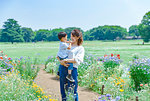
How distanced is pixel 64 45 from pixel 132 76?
2.91 metres

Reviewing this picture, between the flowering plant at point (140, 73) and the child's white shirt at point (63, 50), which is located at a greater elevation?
the child's white shirt at point (63, 50)

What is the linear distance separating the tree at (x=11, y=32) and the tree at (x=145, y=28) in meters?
46.2

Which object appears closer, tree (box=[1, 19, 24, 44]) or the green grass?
the green grass

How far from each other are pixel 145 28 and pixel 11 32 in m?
49.5

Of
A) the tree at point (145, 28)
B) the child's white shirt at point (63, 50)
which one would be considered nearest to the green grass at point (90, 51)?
the child's white shirt at point (63, 50)

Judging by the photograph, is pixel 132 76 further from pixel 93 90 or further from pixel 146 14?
pixel 146 14

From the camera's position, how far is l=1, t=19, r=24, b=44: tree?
68312 millimetres

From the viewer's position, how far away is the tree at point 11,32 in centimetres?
6831

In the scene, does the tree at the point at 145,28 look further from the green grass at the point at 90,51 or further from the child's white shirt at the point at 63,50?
the child's white shirt at the point at 63,50

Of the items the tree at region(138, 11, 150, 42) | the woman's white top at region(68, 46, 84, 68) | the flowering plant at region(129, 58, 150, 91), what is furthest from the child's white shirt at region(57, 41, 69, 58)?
the tree at region(138, 11, 150, 42)

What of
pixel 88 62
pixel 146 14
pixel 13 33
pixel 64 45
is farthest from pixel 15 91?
pixel 13 33

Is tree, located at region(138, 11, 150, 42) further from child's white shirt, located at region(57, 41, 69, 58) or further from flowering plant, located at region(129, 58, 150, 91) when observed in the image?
child's white shirt, located at region(57, 41, 69, 58)

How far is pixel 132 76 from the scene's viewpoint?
5.44m

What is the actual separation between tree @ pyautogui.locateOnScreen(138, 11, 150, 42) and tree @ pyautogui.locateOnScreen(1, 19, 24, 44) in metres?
46.2
